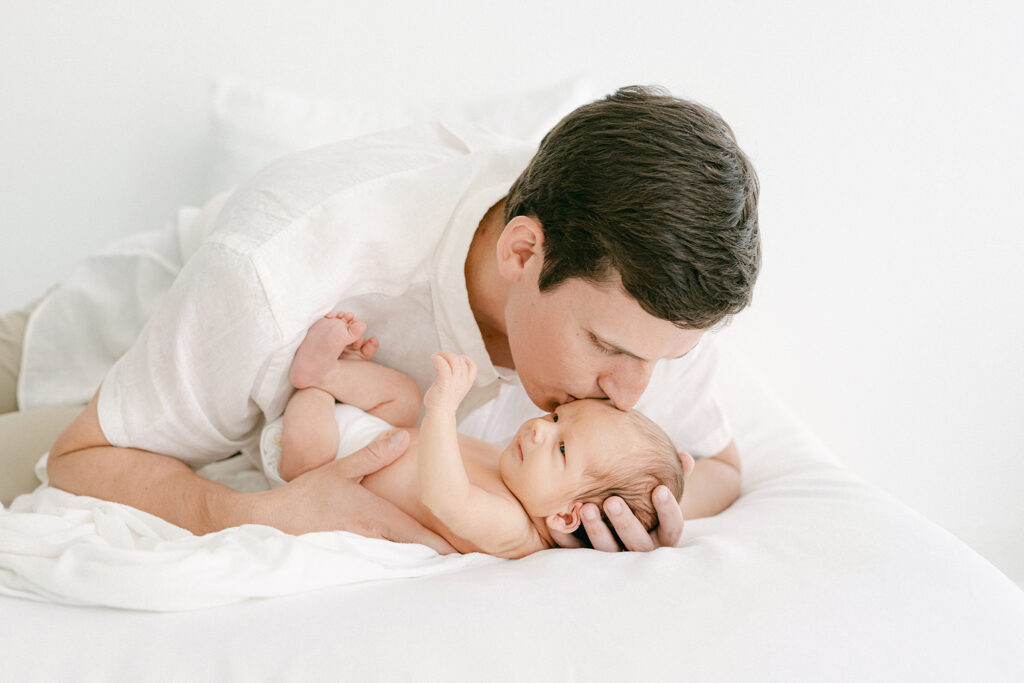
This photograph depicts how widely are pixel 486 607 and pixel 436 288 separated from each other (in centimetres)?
63

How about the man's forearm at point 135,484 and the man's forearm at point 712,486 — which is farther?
the man's forearm at point 712,486

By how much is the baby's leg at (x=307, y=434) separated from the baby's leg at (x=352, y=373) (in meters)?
0.03

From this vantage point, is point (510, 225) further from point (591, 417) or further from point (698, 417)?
point (698, 417)

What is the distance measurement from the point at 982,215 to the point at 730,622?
1682mm

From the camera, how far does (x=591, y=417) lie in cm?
137

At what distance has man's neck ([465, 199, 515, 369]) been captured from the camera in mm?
1511

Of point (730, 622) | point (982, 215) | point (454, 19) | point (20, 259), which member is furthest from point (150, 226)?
point (982, 215)

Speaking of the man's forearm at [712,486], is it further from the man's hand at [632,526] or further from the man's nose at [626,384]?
the man's nose at [626,384]

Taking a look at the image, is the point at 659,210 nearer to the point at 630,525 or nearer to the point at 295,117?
the point at 630,525

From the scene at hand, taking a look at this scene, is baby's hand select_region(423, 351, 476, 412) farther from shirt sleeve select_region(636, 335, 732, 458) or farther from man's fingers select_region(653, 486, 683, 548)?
shirt sleeve select_region(636, 335, 732, 458)

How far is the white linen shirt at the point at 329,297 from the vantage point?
4.46ft

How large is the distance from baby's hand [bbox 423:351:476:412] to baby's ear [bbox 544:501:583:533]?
290 millimetres

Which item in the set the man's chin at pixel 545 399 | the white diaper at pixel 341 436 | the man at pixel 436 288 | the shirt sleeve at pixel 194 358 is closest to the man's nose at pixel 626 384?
the man at pixel 436 288

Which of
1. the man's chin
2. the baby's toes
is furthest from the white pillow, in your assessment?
the man's chin
